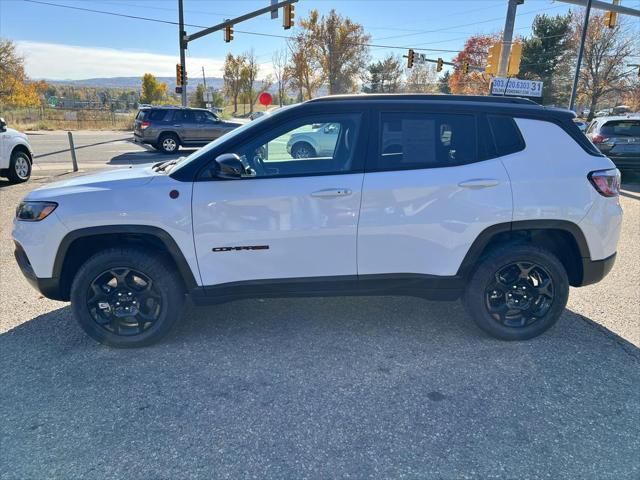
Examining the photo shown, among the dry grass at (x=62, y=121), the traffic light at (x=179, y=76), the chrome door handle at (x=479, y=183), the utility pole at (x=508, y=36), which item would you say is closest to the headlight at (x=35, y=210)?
the chrome door handle at (x=479, y=183)

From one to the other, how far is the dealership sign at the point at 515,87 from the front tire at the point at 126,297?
11466 millimetres

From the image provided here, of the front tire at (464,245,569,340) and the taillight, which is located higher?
the taillight

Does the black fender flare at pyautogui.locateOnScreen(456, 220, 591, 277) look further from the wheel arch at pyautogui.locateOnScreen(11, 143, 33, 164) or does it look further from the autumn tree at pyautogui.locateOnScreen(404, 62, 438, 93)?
the autumn tree at pyautogui.locateOnScreen(404, 62, 438, 93)

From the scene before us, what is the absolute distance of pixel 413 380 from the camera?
9.84 feet

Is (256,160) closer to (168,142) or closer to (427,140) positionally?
(427,140)

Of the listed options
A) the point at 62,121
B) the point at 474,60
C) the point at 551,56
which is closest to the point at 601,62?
the point at 551,56

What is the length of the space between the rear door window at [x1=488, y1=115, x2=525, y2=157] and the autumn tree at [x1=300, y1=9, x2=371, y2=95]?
49.2 m

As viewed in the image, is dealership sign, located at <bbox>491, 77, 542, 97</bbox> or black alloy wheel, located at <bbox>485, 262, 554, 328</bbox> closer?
black alloy wheel, located at <bbox>485, 262, 554, 328</bbox>

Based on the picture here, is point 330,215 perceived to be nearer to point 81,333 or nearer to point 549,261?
point 549,261

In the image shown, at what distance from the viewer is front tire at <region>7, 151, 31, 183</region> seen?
31.4 feet

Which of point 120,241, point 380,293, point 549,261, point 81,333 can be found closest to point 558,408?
point 549,261

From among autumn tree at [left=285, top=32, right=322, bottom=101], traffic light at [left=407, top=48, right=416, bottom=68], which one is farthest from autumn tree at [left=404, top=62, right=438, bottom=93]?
traffic light at [left=407, top=48, right=416, bottom=68]

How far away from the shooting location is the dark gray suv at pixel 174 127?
55.2 ft

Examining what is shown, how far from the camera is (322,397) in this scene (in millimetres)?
2822
